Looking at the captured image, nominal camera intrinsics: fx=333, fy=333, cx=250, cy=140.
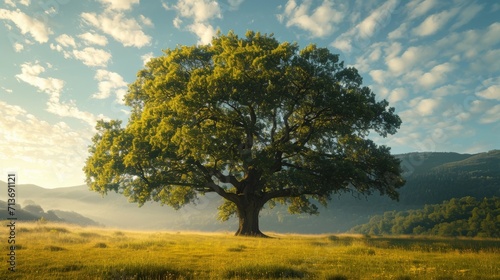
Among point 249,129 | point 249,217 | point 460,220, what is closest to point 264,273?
point 249,129

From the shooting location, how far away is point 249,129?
30.3 metres

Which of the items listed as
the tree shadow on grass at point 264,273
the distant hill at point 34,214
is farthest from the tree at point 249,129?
the distant hill at point 34,214

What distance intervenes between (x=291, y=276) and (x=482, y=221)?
10406cm

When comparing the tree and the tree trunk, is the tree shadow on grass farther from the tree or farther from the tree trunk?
the tree trunk

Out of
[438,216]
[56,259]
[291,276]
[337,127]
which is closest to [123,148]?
[56,259]

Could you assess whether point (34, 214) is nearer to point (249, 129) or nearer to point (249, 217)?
point (249, 217)

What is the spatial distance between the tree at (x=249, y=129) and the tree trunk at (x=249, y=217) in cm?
10

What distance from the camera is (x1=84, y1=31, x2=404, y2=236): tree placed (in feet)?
91.7

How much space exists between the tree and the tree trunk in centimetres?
10

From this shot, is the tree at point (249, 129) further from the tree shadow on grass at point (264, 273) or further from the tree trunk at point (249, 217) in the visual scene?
the tree shadow on grass at point (264, 273)

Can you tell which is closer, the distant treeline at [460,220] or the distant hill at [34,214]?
the distant hill at [34,214]

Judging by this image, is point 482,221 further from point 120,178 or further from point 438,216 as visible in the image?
point 120,178

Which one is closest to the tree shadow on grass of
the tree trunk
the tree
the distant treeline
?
the tree

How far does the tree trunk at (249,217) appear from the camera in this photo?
33.5 m
